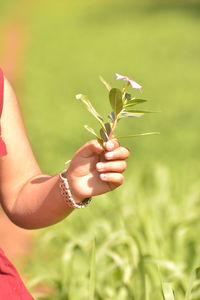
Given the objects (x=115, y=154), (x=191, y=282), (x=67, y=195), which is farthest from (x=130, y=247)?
(x=115, y=154)

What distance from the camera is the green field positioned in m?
4.25

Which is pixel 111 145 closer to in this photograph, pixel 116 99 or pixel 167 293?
pixel 116 99

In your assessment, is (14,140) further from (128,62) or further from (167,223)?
(128,62)

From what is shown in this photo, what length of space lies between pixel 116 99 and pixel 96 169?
23 cm

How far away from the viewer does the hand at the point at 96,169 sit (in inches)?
95.0

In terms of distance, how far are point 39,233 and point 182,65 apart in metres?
10.1

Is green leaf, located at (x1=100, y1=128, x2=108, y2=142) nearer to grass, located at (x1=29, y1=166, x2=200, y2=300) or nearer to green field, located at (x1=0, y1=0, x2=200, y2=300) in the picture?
green field, located at (x1=0, y1=0, x2=200, y2=300)

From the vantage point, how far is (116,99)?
2.36m

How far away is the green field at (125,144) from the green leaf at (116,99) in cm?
16

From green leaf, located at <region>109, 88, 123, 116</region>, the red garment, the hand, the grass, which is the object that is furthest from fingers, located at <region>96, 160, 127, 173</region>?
the grass

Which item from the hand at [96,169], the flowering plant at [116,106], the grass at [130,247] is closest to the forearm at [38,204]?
the hand at [96,169]

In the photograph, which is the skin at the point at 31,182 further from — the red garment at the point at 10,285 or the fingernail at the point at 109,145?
the red garment at the point at 10,285

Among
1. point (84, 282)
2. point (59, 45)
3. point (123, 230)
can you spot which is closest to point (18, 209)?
point (84, 282)

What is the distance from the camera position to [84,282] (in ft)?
13.3
